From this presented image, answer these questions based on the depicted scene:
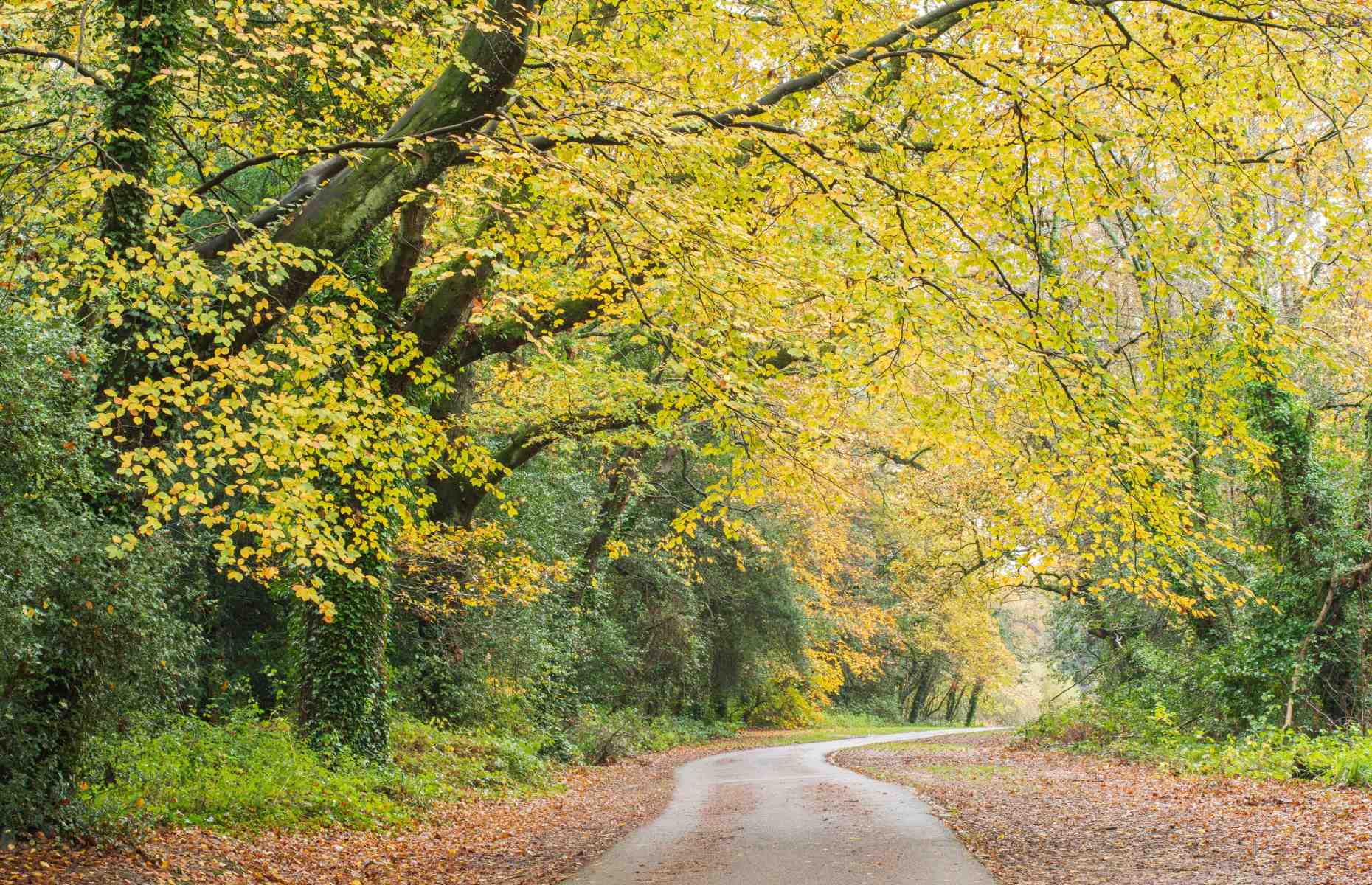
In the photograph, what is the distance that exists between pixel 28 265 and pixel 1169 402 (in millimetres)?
10136

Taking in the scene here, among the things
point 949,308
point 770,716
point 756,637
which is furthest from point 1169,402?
point 770,716

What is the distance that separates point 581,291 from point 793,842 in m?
6.58

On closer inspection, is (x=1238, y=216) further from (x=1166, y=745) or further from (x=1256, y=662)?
(x=1166, y=745)

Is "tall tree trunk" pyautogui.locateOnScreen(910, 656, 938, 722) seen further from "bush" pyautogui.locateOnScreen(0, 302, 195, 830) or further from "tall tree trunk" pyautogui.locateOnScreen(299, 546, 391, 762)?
"bush" pyautogui.locateOnScreen(0, 302, 195, 830)

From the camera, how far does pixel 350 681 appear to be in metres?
13.4

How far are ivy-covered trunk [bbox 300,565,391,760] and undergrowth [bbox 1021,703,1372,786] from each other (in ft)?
40.7

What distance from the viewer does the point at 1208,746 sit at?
16.4m

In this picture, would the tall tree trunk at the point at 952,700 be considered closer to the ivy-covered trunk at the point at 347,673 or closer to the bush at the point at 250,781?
the bush at the point at 250,781

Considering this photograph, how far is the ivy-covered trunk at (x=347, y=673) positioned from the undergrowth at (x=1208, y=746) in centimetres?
1242

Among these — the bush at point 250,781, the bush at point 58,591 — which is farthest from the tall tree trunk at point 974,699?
the bush at point 58,591

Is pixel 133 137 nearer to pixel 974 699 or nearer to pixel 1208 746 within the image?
pixel 1208 746

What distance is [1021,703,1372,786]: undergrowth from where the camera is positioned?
12695mm

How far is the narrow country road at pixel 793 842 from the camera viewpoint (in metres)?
7.89

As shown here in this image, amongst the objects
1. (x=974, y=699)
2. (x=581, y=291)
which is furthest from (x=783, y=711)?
(x=581, y=291)
